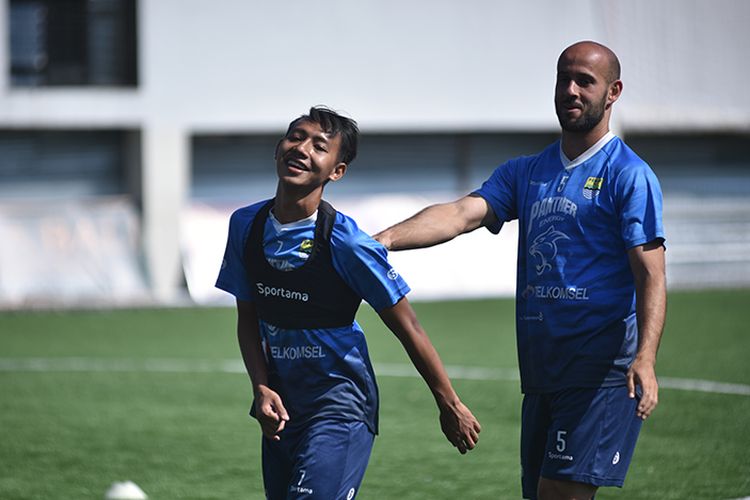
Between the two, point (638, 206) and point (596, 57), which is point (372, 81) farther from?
point (638, 206)

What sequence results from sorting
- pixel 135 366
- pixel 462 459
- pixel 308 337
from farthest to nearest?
pixel 135 366 → pixel 462 459 → pixel 308 337

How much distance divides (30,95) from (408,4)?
23.4ft

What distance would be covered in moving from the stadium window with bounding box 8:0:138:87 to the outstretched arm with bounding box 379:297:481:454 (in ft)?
61.7

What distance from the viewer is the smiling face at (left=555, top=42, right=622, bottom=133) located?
17.1ft

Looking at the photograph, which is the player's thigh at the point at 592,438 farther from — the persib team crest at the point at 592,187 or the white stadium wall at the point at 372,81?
the white stadium wall at the point at 372,81

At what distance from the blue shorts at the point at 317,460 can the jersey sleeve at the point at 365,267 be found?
53 centimetres

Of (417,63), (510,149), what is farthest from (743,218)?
(417,63)

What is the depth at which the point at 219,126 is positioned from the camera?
2300 centimetres

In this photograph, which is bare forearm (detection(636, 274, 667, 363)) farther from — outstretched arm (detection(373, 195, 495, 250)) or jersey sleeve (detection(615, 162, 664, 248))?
outstretched arm (detection(373, 195, 495, 250))

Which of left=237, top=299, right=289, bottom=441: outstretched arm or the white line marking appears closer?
left=237, top=299, right=289, bottom=441: outstretched arm

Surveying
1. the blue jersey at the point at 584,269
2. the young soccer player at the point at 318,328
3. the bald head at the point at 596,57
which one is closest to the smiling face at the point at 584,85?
the bald head at the point at 596,57

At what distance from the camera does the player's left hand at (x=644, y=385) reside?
4.82m

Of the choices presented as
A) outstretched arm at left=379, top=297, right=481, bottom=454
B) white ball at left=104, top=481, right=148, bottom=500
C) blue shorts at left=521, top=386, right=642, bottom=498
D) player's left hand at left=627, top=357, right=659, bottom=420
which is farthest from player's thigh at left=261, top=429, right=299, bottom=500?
white ball at left=104, top=481, right=148, bottom=500

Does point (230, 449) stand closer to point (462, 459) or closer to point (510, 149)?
point (462, 459)
